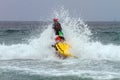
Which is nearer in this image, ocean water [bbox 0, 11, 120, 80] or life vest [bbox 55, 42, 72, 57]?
ocean water [bbox 0, 11, 120, 80]

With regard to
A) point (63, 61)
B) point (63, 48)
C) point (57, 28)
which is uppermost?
point (57, 28)

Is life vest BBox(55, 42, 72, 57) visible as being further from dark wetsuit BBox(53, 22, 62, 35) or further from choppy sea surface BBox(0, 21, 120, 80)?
dark wetsuit BBox(53, 22, 62, 35)

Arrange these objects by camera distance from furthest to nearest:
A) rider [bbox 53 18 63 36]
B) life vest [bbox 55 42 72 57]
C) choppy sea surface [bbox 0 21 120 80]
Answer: rider [bbox 53 18 63 36] → life vest [bbox 55 42 72 57] → choppy sea surface [bbox 0 21 120 80]

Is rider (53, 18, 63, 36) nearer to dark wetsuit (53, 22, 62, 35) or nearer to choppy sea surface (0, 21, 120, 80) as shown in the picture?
dark wetsuit (53, 22, 62, 35)

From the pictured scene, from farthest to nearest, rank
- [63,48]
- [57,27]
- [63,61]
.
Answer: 1. [57,27]
2. [63,48]
3. [63,61]

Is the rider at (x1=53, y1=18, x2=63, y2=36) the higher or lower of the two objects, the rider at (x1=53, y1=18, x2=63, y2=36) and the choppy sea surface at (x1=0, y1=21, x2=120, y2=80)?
the higher

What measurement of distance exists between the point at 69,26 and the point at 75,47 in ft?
11.5

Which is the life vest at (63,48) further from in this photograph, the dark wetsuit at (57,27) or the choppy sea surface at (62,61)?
the dark wetsuit at (57,27)

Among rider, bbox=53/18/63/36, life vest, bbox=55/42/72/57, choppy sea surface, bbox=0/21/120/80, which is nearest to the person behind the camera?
choppy sea surface, bbox=0/21/120/80

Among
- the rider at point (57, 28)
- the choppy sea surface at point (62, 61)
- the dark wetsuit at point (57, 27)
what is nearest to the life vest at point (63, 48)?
the choppy sea surface at point (62, 61)

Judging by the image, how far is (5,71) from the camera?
15.7 m

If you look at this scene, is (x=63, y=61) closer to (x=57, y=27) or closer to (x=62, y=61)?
(x=62, y=61)

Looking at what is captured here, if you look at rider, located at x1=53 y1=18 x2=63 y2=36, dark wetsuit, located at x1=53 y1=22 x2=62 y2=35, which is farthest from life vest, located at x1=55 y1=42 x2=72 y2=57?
dark wetsuit, located at x1=53 y1=22 x2=62 y2=35

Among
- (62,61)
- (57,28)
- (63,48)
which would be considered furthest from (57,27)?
(62,61)
